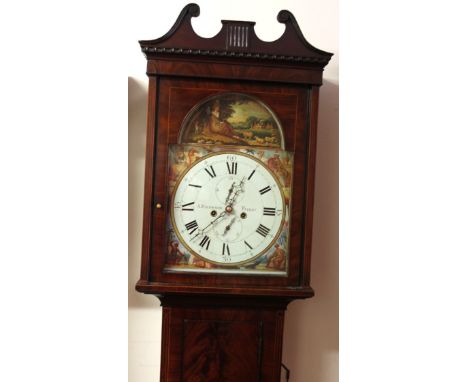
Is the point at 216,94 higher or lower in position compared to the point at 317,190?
higher

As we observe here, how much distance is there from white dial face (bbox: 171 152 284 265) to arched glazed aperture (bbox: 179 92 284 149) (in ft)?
0.17

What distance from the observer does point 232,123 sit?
1.41 meters

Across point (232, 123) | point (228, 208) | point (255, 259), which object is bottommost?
point (255, 259)

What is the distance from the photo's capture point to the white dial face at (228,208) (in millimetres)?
1409

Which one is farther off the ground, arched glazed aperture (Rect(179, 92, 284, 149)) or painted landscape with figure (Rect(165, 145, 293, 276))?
arched glazed aperture (Rect(179, 92, 284, 149))

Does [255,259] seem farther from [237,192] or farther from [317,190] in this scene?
[317,190]

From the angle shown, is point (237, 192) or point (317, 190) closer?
point (237, 192)

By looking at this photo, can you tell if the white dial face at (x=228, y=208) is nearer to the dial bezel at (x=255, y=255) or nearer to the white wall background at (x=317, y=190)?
the dial bezel at (x=255, y=255)

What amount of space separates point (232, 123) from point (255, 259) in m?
0.37

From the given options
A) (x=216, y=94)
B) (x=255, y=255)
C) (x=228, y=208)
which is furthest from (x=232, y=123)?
(x=255, y=255)

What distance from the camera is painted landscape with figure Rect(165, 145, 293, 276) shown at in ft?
4.62

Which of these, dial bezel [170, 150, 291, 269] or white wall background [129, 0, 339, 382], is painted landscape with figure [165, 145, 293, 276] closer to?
dial bezel [170, 150, 291, 269]

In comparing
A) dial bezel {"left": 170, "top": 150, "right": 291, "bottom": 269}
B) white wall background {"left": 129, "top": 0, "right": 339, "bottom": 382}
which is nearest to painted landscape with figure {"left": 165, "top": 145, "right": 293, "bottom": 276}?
dial bezel {"left": 170, "top": 150, "right": 291, "bottom": 269}

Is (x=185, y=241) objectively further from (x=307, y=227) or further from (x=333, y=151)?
(x=333, y=151)
